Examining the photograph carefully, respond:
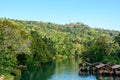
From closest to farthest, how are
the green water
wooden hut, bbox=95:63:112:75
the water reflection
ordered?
the green water
the water reflection
wooden hut, bbox=95:63:112:75

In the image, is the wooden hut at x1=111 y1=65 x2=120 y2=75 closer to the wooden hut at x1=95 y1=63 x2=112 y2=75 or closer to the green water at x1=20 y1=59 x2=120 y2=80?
the wooden hut at x1=95 y1=63 x2=112 y2=75

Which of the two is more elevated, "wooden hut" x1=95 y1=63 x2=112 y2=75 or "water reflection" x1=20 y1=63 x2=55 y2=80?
"wooden hut" x1=95 y1=63 x2=112 y2=75

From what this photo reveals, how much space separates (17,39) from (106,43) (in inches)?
1760

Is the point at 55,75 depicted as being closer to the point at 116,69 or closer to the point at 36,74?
the point at 36,74

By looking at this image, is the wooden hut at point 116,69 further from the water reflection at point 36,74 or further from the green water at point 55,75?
the water reflection at point 36,74

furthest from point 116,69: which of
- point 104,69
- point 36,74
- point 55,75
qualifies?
point 36,74

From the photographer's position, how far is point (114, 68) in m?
86.6

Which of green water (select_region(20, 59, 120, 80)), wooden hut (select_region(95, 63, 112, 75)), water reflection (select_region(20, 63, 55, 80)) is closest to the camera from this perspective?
green water (select_region(20, 59, 120, 80))

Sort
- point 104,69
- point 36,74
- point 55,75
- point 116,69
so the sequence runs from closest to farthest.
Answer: point 116,69 < point 55,75 < point 36,74 < point 104,69

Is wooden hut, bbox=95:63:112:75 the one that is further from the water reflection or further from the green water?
the water reflection

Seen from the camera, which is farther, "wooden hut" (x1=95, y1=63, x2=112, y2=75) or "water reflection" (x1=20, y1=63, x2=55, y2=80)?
"wooden hut" (x1=95, y1=63, x2=112, y2=75)

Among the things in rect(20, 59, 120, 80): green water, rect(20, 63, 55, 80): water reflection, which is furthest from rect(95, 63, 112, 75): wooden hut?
rect(20, 63, 55, 80): water reflection

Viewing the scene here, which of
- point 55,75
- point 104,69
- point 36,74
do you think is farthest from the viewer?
point 104,69

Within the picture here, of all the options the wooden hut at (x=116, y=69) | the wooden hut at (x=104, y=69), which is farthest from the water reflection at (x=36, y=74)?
the wooden hut at (x=116, y=69)
